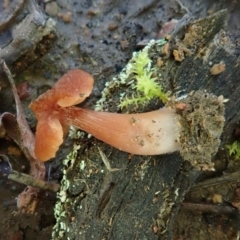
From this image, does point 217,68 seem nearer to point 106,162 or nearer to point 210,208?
point 106,162

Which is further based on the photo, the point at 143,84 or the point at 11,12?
the point at 11,12

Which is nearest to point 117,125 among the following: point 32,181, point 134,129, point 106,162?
point 134,129

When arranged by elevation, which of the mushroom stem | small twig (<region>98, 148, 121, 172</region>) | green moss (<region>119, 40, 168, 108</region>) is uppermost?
green moss (<region>119, 40, 168, 108</region>)

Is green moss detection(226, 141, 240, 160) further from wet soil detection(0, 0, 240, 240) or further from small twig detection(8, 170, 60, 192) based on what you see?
small twig detection(8, 170, 60, 192)

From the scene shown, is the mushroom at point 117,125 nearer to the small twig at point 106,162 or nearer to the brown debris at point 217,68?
the small twig at point 106,162

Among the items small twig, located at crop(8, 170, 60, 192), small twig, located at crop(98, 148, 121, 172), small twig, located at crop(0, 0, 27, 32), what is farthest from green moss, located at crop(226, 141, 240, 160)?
small twig, located at crop(0, 0, 27, 32)

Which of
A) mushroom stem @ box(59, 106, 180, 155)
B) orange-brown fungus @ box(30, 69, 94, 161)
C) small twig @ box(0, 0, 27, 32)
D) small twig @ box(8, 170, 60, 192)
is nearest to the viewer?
orange-brown fungus @ box(30, 69, 94, 161)

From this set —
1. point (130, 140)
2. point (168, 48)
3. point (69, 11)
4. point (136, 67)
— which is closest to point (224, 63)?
point (168, 48)
